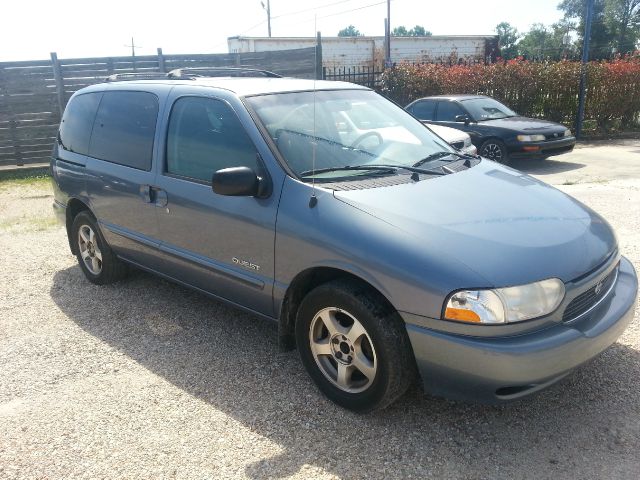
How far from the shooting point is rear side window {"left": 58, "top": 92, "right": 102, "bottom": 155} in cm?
473

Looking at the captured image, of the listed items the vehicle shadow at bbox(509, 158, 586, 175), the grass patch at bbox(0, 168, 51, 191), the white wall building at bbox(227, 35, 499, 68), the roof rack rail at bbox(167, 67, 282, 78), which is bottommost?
the grass patch at bbox(0, 168, 51, 191)

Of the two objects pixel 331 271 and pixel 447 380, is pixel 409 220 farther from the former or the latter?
pixel 447 380

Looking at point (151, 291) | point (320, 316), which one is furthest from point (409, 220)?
point (151, 291)

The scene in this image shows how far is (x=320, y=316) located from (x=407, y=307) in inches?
23.1

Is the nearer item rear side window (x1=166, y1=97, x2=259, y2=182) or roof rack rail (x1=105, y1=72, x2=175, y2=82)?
rear side window (x1=166, y1=97, x2=259, y2=182)

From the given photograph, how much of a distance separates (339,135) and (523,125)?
8359 millimetres

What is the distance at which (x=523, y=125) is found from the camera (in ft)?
35.4

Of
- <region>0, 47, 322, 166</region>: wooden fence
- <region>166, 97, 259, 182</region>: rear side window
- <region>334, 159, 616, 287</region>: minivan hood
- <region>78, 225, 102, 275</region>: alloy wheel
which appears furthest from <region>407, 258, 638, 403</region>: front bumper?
<region>0, 47, 322, 166</region>: wooden fence

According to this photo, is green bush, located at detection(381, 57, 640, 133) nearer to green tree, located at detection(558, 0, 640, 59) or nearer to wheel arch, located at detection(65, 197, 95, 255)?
wheel arch, located at detection(65, 197, 95, 255)

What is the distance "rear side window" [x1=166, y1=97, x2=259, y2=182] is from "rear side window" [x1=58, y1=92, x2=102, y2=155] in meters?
1.26

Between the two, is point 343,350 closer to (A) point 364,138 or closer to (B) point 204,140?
(A) point 364,138

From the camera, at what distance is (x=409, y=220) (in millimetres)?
2734

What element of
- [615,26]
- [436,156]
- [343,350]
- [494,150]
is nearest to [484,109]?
[494,150]

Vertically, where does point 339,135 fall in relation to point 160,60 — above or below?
below
